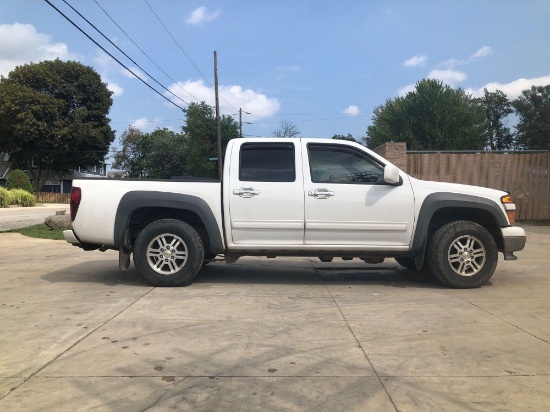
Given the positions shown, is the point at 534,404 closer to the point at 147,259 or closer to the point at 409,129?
the point at 147,259

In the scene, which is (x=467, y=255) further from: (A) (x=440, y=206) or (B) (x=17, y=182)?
(B) (x=17, y=182)

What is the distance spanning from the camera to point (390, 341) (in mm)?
4559

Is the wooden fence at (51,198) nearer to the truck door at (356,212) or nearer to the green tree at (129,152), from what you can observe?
the green tree at (129,152)

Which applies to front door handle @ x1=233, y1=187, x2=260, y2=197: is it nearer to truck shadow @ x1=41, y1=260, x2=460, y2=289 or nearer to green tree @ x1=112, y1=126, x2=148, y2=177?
truck shadow @ x1=41, y1=260, x2=460, y2=289

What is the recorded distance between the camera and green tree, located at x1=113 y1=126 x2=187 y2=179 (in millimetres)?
56062

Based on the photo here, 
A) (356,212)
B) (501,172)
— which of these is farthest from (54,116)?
(356,212)

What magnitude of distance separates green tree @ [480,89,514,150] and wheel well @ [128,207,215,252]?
57.0m

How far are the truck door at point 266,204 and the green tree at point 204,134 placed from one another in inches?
1463

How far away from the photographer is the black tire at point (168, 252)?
21.7ft

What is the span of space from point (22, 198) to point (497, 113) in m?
50.7

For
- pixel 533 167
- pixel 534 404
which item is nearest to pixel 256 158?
pixel 534 404

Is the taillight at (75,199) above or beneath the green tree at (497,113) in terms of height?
beneath

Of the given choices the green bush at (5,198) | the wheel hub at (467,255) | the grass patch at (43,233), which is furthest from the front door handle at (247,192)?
the green bush at (5,198)

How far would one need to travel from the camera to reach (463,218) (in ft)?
23.0
